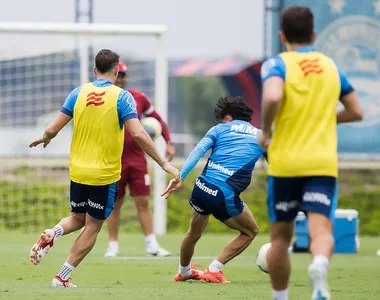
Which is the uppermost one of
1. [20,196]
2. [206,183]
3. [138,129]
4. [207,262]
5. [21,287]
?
[138,129]

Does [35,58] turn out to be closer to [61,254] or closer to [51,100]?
[51,100]

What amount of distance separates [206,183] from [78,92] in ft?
4.59

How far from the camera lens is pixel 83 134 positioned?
8391 mm

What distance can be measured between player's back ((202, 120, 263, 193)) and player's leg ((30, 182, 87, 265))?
1.16 metres

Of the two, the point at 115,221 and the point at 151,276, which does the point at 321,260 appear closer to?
the point at 151,276

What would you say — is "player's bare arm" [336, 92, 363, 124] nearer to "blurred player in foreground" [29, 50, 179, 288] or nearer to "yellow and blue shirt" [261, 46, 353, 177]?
"yellow and blue shirt" [261, 46, 353, 177]

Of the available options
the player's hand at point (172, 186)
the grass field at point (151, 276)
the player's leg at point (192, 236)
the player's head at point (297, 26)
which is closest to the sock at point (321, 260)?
the player's head at point (297, 26)

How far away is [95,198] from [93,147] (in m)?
0.39

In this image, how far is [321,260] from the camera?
5.95m

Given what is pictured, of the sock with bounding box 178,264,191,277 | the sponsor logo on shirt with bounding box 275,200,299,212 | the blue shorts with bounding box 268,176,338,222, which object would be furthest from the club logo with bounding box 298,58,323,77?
the sock with bounding box 178,264,191,277

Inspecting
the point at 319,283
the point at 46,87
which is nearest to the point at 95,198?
the point at 319,283

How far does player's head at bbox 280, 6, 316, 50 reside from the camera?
6.31 metres

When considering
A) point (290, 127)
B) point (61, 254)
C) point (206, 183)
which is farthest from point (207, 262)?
point (290, 127)

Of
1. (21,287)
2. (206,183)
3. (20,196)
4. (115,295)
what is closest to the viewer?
→ (115,295)
